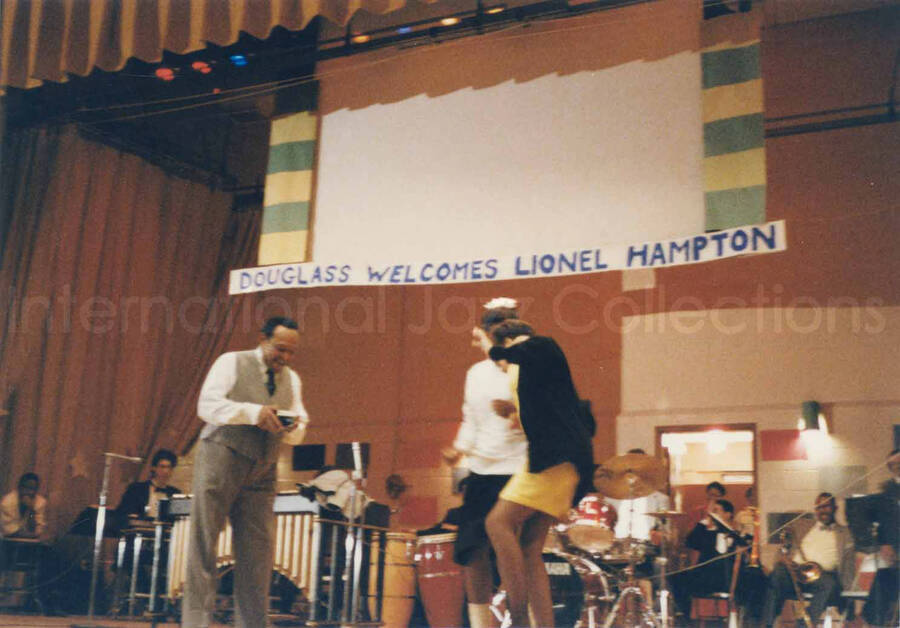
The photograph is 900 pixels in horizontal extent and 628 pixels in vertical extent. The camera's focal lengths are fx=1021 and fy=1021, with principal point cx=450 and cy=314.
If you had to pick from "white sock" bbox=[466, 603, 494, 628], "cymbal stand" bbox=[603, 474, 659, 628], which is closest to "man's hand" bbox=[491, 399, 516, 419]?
"white sock" bbox=[466, 603, 494, 628]

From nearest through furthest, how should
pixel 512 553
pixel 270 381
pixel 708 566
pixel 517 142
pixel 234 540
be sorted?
pixel 512 553 < pixel 234 540 < pixel 270 381 < pixel 517 142 < pixel 708 566

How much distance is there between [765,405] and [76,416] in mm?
7489

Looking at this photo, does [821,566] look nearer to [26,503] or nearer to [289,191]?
[289,191]

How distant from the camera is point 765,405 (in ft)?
35.6

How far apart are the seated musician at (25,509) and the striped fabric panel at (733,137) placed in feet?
25.2

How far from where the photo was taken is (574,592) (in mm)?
8898

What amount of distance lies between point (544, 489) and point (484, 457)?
70 centimetres

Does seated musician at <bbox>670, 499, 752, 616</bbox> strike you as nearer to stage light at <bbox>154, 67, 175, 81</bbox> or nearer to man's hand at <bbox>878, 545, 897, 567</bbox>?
man's hand at <bbox>878, 545, 897, 567</bbox>

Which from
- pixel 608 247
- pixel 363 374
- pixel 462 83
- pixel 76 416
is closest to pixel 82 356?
pixel 76 416

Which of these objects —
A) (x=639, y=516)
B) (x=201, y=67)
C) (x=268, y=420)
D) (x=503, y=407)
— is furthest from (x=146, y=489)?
(x=503, y=407)

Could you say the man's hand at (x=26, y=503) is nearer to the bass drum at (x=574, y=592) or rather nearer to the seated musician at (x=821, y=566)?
the bass drum at (x=574, y=592)

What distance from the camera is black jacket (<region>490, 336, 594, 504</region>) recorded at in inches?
195

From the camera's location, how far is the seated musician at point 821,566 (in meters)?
9.09

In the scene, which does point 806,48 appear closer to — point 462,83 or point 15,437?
point 462,83
